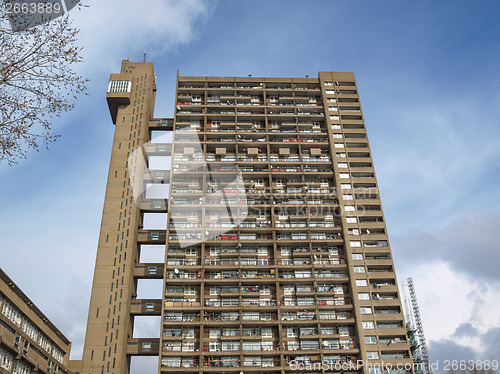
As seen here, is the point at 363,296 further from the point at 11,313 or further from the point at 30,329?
the point at 11,313

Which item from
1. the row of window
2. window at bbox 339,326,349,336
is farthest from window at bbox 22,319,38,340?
window at bbox 339,326,349,336

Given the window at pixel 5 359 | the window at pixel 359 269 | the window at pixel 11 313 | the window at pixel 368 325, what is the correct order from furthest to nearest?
1. the window at pixel 359 269
2. the window at pixel 368 325
3. the window at pixel 11 313
4. the window at pixel 5 359

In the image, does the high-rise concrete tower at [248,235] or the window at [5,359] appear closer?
the window at [5,359]

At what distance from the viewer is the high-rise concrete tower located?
7612 centimetres

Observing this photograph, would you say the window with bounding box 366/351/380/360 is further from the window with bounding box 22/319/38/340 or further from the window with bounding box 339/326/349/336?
the window with bounding box 22/319/38/340

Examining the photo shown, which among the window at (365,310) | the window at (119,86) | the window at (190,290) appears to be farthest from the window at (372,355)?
the window at (119,86)

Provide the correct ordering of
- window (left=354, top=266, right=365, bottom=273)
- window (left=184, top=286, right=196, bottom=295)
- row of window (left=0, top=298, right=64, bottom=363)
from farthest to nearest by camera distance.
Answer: window (left=354, top=266, right=365, bottom=273) → window (left=184, top=286, right=196, bottom=295) → row of window (left=0, top=298, right=64, bottom=363)

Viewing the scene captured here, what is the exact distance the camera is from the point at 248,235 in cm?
8712

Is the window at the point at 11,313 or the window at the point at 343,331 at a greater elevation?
the window at the point at 343,331

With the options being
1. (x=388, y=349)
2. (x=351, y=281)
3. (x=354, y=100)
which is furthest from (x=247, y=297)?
(x=354, y=100)

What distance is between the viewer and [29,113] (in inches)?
833

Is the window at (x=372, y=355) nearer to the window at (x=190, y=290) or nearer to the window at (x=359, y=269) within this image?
the window at (x=359, y=269)

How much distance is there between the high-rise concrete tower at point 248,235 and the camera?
2997 inches

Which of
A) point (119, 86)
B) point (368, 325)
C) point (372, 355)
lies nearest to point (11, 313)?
point (372, 355)
